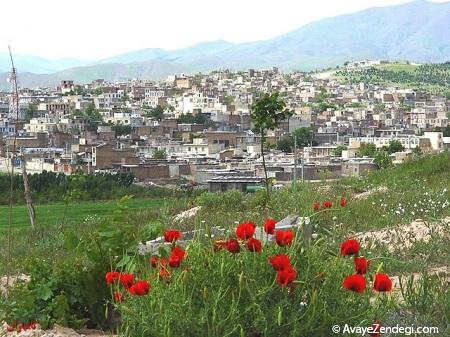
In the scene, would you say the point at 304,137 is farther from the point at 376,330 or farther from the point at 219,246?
the point at 376,330

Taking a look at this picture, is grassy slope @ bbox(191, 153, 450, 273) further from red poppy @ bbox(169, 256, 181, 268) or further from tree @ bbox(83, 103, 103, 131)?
tree @ bbox(83, 103, 103, 131)

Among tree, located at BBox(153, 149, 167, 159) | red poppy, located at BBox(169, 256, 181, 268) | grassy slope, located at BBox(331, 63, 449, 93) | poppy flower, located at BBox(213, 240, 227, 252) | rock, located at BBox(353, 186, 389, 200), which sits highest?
poppy flower, located at BBox(213, 240, 227, 252)

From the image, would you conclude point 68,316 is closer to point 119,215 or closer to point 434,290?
point 119,215

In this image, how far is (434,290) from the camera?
357 centimetres

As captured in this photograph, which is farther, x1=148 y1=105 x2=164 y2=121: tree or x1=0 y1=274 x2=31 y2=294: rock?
x1=148 y1=105 x2=164 y2=121: tree

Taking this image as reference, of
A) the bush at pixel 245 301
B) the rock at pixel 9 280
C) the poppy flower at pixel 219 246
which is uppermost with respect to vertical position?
the poppy flower at pixel 219 246

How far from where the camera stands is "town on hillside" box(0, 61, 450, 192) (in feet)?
119

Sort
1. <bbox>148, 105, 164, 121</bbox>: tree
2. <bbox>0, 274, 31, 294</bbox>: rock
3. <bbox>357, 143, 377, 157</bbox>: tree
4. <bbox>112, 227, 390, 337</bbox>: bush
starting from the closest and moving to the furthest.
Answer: <bbox>112, 227, 390, 337</bbox>: bush < <bbox>0, 274, 31, 294</bbox>: rock < <bbox>357, 143, 377, 157</bbox>: tree < <bbox>148, 105, 164, 121</bbox>: tree

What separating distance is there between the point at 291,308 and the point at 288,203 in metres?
5.11

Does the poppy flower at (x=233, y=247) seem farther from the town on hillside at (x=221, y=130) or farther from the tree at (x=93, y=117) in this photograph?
the tree at (x=93, y=117)

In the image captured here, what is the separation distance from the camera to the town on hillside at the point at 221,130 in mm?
36344

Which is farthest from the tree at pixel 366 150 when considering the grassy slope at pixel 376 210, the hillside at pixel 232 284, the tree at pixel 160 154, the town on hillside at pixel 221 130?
the hillside at pixel 232 284

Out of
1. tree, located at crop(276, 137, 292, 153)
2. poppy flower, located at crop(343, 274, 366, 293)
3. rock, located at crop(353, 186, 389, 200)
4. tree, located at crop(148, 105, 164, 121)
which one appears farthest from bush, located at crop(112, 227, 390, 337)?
tree, located at crop(148, 105, 164, 121)

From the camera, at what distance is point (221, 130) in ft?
230
